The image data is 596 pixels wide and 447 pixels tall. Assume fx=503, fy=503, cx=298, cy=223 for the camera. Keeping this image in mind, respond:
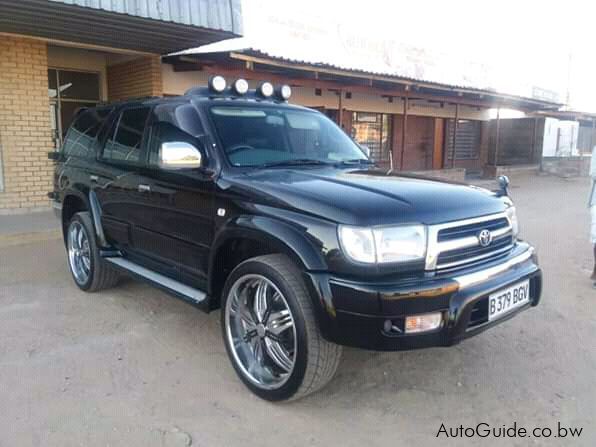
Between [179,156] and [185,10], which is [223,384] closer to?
[179,156]

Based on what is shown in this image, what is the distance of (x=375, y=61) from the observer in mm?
17984

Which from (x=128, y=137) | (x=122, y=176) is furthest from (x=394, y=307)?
(x=128, y=137)

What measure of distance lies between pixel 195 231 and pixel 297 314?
3.74 ft

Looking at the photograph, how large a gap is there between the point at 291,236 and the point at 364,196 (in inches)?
18.2

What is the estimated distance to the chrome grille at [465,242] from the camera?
2.73 metres

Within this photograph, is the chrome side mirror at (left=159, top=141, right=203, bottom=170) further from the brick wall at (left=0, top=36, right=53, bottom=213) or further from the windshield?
the brick wall at (left=0, top=36, right=53, bottom=213)

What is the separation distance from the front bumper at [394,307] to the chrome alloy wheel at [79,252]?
3.13 meters

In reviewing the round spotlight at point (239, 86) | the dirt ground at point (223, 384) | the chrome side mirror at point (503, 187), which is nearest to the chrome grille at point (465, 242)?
the chrome side mirror at point (503, 187)

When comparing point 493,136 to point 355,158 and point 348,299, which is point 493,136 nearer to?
point 355,158

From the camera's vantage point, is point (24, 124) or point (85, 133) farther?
point (24, 124)

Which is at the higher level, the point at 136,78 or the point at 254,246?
the point at 136,78

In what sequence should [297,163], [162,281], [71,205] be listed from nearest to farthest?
1. [297,163]
2. [162,281]
3. [71,205]

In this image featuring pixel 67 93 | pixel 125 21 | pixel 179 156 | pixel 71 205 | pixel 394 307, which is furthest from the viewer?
pixel 67 93

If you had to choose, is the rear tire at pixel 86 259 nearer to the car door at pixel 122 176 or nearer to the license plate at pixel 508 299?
the car door at pixel 122 176
